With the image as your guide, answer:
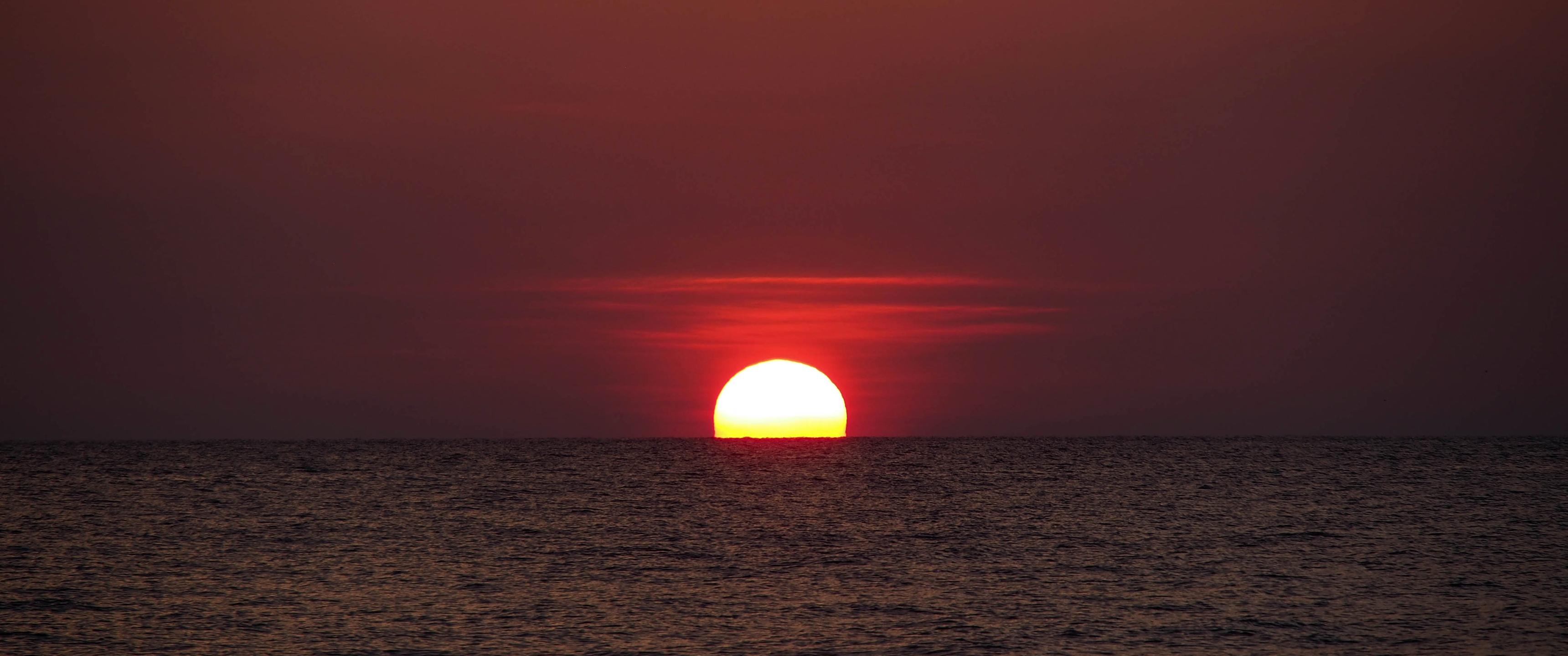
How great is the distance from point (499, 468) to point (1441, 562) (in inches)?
4108

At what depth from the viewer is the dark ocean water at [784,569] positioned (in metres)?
33.7

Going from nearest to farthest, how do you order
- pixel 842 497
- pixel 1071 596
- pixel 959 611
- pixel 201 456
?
pixel 959 611 → pixel 1071 596 → pixel 842 497 → pixel 201 456

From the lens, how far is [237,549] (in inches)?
2178

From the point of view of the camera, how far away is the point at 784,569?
1860 inches

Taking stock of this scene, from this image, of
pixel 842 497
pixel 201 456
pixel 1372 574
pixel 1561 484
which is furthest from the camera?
pixel 201 456

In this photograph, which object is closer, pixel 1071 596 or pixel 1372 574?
pixel 1071 596

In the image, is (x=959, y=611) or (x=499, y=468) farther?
(x=499, y=468)

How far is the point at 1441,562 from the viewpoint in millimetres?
49625

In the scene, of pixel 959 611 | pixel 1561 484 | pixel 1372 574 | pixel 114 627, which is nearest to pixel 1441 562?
pixel 1372 574

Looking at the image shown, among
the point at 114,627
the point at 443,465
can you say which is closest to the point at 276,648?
Result: the point at 114,627

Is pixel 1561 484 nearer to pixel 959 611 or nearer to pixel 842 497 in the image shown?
pixel 842 497

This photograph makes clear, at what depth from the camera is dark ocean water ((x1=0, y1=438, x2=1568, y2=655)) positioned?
33.7m

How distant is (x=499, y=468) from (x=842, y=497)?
196ft

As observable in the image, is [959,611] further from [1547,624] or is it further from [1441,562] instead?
[1441,562]
